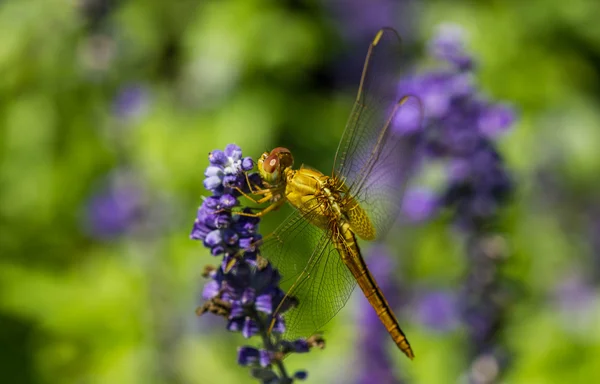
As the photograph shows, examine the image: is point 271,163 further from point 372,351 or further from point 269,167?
point 372,351

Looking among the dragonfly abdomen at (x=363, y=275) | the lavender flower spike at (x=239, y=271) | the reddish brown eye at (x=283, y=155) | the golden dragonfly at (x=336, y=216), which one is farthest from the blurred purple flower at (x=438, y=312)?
the lavender flower spike at (x=239, y=271)

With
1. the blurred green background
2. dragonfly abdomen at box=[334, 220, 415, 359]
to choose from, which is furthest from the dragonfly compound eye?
the blurred green background

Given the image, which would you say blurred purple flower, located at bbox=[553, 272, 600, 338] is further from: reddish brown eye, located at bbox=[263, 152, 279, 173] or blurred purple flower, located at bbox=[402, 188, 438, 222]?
reddish brown eye, located at bbox=[263, 152, 279, 173]

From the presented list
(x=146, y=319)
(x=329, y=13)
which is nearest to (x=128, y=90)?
(x=146, y=319)

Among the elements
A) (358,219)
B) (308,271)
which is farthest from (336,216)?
(308,271)

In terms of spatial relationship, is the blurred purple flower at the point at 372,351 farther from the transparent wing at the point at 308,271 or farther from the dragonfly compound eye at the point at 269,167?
the dragonfly compound eye at the point at 269,167

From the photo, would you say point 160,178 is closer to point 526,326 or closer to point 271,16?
point 271,16
